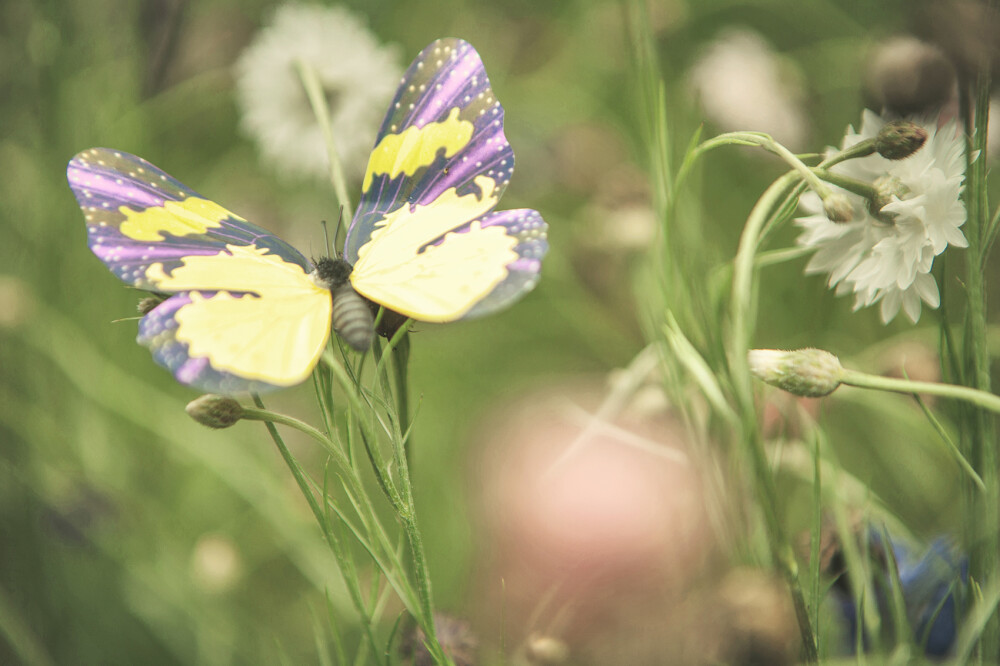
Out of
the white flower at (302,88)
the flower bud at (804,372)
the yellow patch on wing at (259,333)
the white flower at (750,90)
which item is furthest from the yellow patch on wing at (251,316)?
the white flower at (750,90)

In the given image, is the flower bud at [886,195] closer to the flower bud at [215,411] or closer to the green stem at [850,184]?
the green stem at [850,184]

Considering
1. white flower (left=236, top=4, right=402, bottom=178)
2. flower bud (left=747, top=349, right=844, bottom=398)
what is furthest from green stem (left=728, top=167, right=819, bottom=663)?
white flower (left=236, top=4, right=402, bottom=178)

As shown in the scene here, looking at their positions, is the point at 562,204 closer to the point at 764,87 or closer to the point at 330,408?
the point at 764,87

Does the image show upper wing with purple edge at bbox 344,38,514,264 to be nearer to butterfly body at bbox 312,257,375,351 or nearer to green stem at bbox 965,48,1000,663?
butterfly body at bbox 312,257,375,351

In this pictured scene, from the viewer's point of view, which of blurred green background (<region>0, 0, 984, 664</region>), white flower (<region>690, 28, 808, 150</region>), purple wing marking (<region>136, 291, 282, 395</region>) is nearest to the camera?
purple wing marking (<region>136, 291, 282, 395</region>)

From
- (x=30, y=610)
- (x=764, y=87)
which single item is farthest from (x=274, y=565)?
(x=764, y=87)

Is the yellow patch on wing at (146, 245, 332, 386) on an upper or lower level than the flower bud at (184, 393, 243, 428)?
upper
